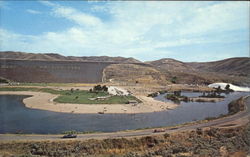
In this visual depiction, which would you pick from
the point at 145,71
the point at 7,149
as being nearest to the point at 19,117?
the point at 7,149

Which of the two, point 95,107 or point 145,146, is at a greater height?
point 95,107

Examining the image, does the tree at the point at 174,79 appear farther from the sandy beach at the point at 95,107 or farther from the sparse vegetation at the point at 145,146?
the sparse vegetation at the point at 145,146

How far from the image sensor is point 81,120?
34.0 m

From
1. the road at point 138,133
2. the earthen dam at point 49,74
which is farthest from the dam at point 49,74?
the road at point 138,133

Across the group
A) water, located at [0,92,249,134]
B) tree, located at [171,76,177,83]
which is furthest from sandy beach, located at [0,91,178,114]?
tree, located at [171,76,177,83]

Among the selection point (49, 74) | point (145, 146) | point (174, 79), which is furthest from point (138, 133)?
point (49, 74)

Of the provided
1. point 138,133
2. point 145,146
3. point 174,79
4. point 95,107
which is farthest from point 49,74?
point 145,146

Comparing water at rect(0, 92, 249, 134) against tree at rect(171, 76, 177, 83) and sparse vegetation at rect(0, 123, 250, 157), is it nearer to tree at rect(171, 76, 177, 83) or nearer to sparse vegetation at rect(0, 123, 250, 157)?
sparse vegetation at rect(0, 123, 250, 157)

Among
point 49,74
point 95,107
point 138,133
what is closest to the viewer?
point 138,133

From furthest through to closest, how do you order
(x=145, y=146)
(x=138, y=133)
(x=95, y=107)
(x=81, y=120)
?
(x=95, y=107) < (x=81, y=120) < (x=138, y=133) < (x=145, y=146)

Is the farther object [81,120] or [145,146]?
[81,120]

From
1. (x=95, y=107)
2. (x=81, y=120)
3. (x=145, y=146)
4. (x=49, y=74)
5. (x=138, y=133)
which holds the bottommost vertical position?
(x=145, y=146)

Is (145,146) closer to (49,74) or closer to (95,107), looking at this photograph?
(95,107)

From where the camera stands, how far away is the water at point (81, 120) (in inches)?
1174
